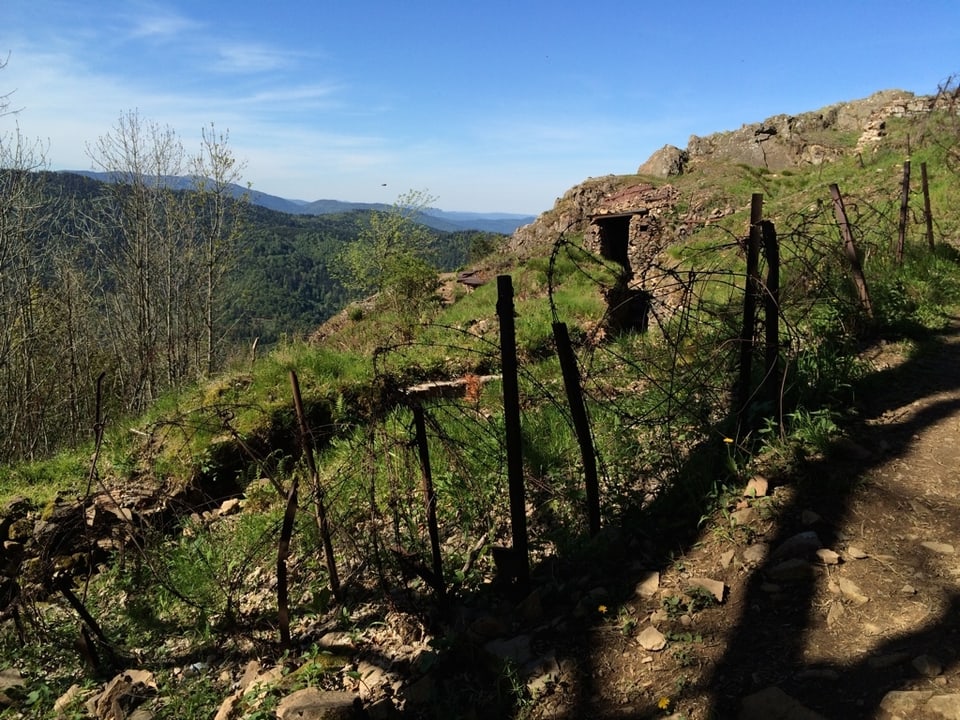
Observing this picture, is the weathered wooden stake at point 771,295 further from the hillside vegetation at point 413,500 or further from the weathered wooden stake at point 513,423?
the weathered wooden stake at point 513,423

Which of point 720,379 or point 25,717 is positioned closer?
point 25,717

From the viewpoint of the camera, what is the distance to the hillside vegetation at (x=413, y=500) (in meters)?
2.99

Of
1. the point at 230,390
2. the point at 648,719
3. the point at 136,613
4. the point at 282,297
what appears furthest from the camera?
the point at 282,297

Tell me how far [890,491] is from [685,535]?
1.21 metres

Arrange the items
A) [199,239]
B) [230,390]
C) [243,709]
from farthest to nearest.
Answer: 1. [199,239]
2. [230,390]
3. [243,709]

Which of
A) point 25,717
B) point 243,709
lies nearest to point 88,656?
point 25,717

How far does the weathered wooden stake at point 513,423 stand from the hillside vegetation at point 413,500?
26 mm

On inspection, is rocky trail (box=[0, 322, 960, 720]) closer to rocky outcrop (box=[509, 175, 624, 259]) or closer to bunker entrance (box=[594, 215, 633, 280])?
bunker entrance (box=[594, 215, 633, 280])

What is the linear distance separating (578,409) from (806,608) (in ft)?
4.64

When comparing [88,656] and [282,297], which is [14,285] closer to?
[88,656]

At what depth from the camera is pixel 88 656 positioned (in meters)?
3.45

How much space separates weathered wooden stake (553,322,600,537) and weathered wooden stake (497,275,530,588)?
29 cm

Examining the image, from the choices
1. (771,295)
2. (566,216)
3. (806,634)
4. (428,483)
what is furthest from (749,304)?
(566,216)

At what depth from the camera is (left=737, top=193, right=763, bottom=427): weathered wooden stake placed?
137 inches
